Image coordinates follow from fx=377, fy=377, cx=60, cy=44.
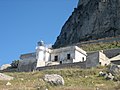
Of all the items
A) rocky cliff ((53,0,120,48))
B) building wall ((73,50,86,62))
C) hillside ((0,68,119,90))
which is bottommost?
hillside ((0,68,119,90))

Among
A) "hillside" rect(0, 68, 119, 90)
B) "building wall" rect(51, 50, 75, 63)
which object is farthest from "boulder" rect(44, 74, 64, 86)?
"building wall" rect(51, 50, 75, 63)

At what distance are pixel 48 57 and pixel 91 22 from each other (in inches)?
1659

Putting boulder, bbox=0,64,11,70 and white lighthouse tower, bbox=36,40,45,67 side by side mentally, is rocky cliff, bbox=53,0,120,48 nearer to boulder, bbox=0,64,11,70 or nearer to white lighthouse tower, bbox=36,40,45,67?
boulder, bbox=0,64,11,70

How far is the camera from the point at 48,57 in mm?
53219

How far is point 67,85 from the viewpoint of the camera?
923 inches

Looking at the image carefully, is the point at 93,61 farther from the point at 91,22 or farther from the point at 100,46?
the point at 91,22

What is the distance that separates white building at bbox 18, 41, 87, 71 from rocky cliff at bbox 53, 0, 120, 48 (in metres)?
31.3

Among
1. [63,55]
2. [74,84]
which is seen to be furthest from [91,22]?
[74,84]

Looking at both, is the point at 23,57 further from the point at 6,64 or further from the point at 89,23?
the point at 89,23

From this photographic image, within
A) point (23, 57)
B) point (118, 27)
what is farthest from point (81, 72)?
point (118, 27)

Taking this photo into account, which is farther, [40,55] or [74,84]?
[40,55]

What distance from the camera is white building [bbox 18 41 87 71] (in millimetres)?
50938

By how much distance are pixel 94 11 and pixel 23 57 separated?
43638 mm

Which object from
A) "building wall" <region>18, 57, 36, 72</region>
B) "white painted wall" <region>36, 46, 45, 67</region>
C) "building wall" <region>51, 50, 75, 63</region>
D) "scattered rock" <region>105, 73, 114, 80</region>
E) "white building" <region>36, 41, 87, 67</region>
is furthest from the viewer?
"building wall" <region>18, 57, 36, 72</region>
